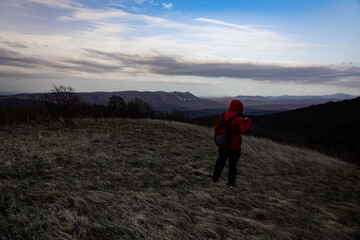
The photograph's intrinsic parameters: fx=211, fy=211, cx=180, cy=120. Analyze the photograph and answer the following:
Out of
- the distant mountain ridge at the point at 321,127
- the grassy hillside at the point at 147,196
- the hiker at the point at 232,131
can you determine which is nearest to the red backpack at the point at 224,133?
the hiker at the point at 232,131

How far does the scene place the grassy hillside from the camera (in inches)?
123

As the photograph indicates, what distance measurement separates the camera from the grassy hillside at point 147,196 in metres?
3.12

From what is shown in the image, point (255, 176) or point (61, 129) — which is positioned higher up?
point (61, 129)

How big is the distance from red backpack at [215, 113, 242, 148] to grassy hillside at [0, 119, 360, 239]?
46.8 inches

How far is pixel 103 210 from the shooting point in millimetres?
3527

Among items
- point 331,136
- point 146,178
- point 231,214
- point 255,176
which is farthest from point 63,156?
point 331,136

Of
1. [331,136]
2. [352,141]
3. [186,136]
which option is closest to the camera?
[186,136]

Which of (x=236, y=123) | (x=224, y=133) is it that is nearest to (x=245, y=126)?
(x=236, y=123)

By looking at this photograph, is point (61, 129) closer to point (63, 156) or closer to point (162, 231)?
point (63, 156)

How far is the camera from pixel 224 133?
5.49 metres

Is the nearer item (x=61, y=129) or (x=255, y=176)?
(x=255, y=176)

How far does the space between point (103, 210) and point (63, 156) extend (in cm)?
388

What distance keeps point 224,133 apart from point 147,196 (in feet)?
8.15

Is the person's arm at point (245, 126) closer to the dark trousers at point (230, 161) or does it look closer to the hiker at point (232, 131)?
the hiker at point (232, 131)
